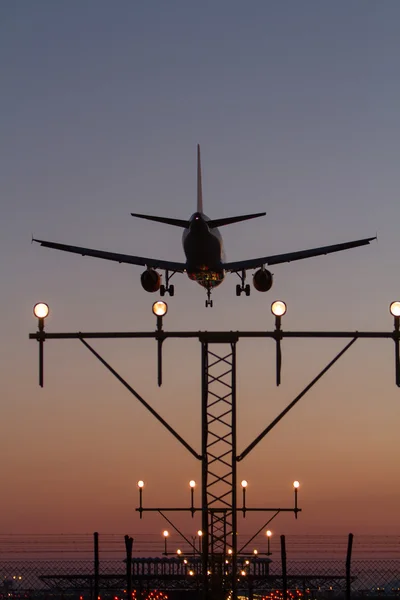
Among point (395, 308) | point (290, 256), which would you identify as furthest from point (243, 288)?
point (395, 308)

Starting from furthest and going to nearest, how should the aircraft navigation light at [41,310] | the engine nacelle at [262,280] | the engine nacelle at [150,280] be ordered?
the engine nacelle at [262,280] → the engine nacelle at [150,280] → the aircraft navigation light at [41,310]

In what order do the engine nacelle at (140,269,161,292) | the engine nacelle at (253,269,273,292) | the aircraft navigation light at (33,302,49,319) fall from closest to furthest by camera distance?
the aircraft navigation light at (33,302,49,319) → the engine nacelle at (140,269,161,292) → the engine nacelle at (253,269,273,292)

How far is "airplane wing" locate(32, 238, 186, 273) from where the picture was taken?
71.4 meters

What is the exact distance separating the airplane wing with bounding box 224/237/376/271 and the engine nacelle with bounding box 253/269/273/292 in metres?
2.32

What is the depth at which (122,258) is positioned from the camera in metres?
72.9

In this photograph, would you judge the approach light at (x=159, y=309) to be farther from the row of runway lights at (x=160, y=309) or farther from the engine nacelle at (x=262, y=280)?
the engine nacelle at (x=262, y=280)

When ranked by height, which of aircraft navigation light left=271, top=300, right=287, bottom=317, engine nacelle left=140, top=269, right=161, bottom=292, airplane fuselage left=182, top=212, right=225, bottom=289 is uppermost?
airplane fuselage left=182, top=212, right=225, bottom=289

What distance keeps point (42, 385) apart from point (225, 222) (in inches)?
1755

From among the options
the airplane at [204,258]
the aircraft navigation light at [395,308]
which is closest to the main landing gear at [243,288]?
the airplane at [204,258]

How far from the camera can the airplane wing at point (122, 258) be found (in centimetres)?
7138

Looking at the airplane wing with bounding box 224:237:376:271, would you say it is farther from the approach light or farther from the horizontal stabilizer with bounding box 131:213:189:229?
the approach light

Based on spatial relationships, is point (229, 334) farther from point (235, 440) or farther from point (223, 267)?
point (223, 267)

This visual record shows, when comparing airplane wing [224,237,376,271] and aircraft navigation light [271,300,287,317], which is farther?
airplane wing [224,237,376,271]

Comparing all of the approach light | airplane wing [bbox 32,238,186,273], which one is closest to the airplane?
airplane wing [bbox 32,238,186,273]
